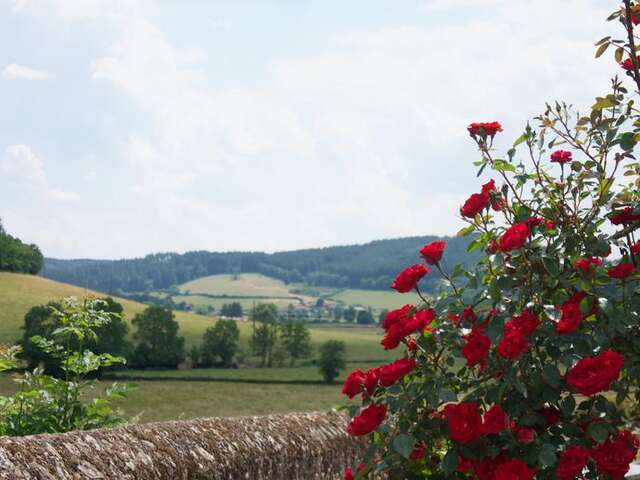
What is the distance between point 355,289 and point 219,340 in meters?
86.2

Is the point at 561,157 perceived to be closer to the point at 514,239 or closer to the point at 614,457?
the point at 514,239

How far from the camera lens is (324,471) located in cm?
490

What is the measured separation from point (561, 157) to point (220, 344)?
179 ft

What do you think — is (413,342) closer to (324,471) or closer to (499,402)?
(499,402)

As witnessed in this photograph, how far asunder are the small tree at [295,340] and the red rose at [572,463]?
2343 inches

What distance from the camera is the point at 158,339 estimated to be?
5194 cm

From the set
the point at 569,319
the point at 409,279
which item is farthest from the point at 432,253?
the point at 569,319

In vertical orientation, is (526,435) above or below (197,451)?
above

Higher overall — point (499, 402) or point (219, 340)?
point (499, 402)

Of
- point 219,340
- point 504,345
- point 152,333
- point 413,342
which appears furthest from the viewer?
point 219,340

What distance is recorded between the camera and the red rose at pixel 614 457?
8.39 feet

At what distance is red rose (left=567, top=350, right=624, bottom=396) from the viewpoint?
237 centimetres

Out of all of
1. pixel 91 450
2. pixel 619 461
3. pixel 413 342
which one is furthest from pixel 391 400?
pixel 91 450

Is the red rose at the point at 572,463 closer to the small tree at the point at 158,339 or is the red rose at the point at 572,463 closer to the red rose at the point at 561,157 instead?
the red rose at the point at 561,157
